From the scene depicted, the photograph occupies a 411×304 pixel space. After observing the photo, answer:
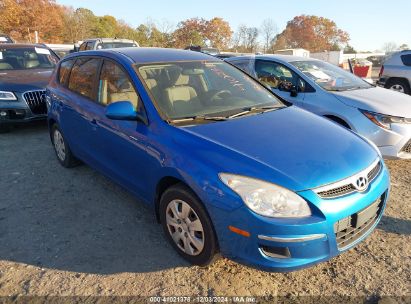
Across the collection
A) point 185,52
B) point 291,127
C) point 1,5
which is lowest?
point 291,127

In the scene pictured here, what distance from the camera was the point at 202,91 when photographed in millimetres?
3357

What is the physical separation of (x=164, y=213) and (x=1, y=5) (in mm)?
41778

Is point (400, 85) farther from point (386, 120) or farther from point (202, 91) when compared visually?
point (202, 91)

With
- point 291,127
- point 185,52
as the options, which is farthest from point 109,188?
point 291,127

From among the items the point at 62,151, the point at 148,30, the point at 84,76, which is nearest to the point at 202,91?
the point at 84,76

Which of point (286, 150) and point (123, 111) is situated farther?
point (123, 111)

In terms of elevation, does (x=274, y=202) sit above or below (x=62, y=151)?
above

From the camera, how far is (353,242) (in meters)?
2.46

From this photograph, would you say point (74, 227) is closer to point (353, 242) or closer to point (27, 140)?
point (353, 242)

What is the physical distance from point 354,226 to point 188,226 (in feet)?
3.94

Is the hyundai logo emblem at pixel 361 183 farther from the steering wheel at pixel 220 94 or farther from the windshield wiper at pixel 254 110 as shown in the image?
the steering wheel at pixel 220 94

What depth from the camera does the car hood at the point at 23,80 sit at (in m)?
6.33

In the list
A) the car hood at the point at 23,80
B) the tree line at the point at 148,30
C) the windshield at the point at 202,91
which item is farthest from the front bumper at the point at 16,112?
the tree line at the point at 148,30

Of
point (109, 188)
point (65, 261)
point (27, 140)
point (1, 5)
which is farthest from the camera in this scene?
point (1, 5)
